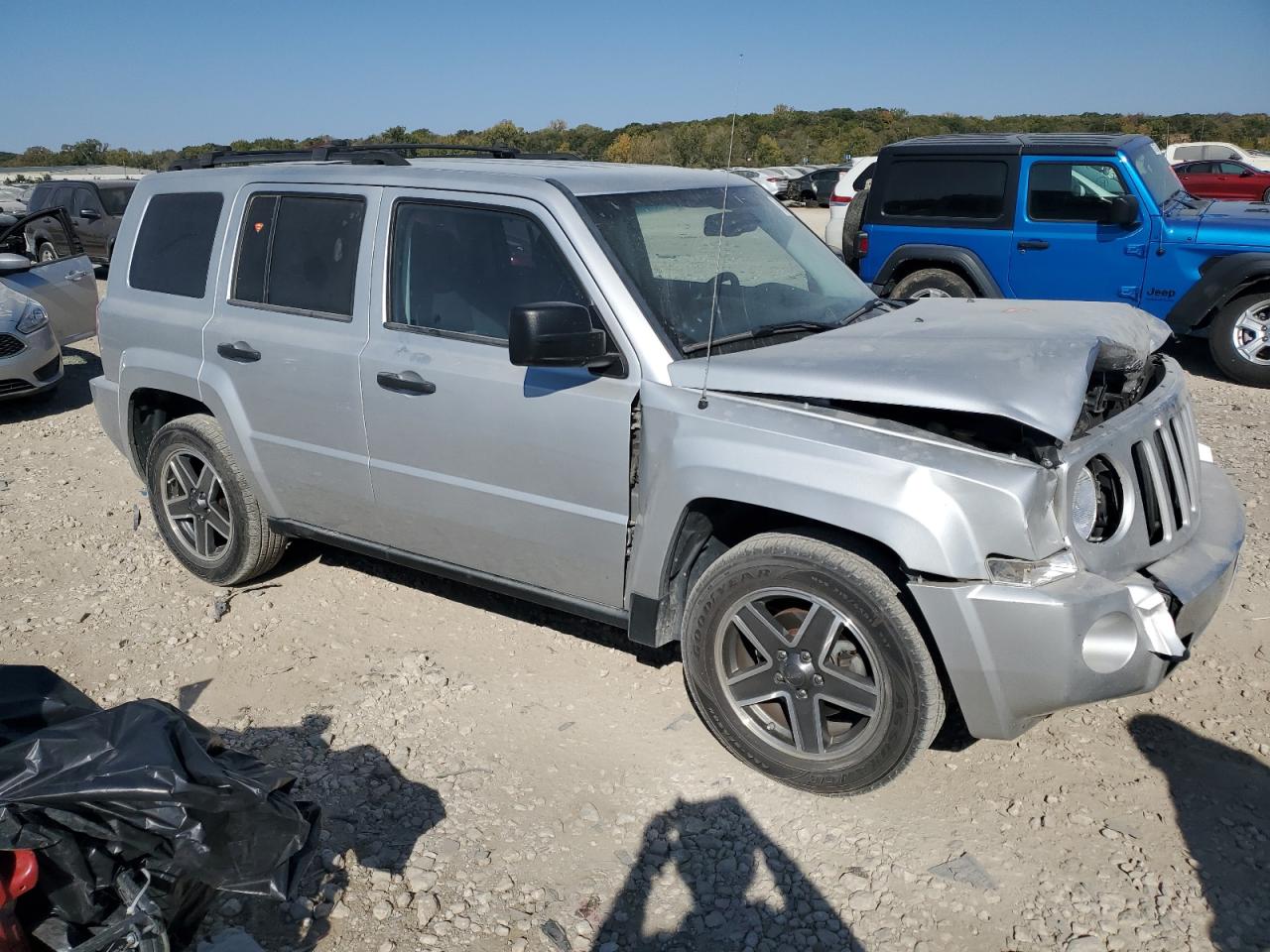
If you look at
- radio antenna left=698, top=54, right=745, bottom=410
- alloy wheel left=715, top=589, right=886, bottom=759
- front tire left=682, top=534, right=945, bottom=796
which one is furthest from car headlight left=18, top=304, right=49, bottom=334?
alloy wheel left=715, top=589, right=886, bottom=759

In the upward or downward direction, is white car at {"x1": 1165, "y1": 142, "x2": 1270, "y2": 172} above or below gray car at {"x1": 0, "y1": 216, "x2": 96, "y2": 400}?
above

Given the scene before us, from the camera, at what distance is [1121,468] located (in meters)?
3.29

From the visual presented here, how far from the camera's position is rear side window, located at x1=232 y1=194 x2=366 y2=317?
14.1 ft


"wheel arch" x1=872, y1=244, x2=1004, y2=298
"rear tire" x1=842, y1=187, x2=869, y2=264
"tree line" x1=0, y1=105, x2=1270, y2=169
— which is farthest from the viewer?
"tree line" x1=0, y1=105, x2=1270, y2=169

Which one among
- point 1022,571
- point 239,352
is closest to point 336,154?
point 239,352

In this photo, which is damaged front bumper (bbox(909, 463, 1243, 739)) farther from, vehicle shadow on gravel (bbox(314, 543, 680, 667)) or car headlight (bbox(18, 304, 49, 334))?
car headlight (bbox(18, 304, 49, 334))

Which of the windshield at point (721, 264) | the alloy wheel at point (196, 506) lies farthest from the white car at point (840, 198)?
the alloy wheel at point (196, 506)

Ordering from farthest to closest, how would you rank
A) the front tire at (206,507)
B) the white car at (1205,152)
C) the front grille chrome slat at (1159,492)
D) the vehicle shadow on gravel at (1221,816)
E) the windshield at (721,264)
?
the white car at (1205,152)
the front tire at (206,507)
the windshield at (721,264)
the front grille chrome slat at (1159,492)
the vehicle shadow on gravel at (1221,816)

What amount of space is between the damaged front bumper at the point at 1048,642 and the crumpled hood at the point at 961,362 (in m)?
0.48

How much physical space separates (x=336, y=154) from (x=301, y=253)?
71cm

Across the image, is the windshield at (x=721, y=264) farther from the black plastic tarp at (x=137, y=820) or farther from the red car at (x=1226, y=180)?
the red car at (x=1226, y=180)

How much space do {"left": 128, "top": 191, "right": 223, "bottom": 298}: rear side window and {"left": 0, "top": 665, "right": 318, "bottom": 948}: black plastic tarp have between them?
2.67m

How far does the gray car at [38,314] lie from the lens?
8430 millimetres

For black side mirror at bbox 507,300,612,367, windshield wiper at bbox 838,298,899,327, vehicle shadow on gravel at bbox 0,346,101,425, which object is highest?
black side mirror at bbox 507,300,612,367
